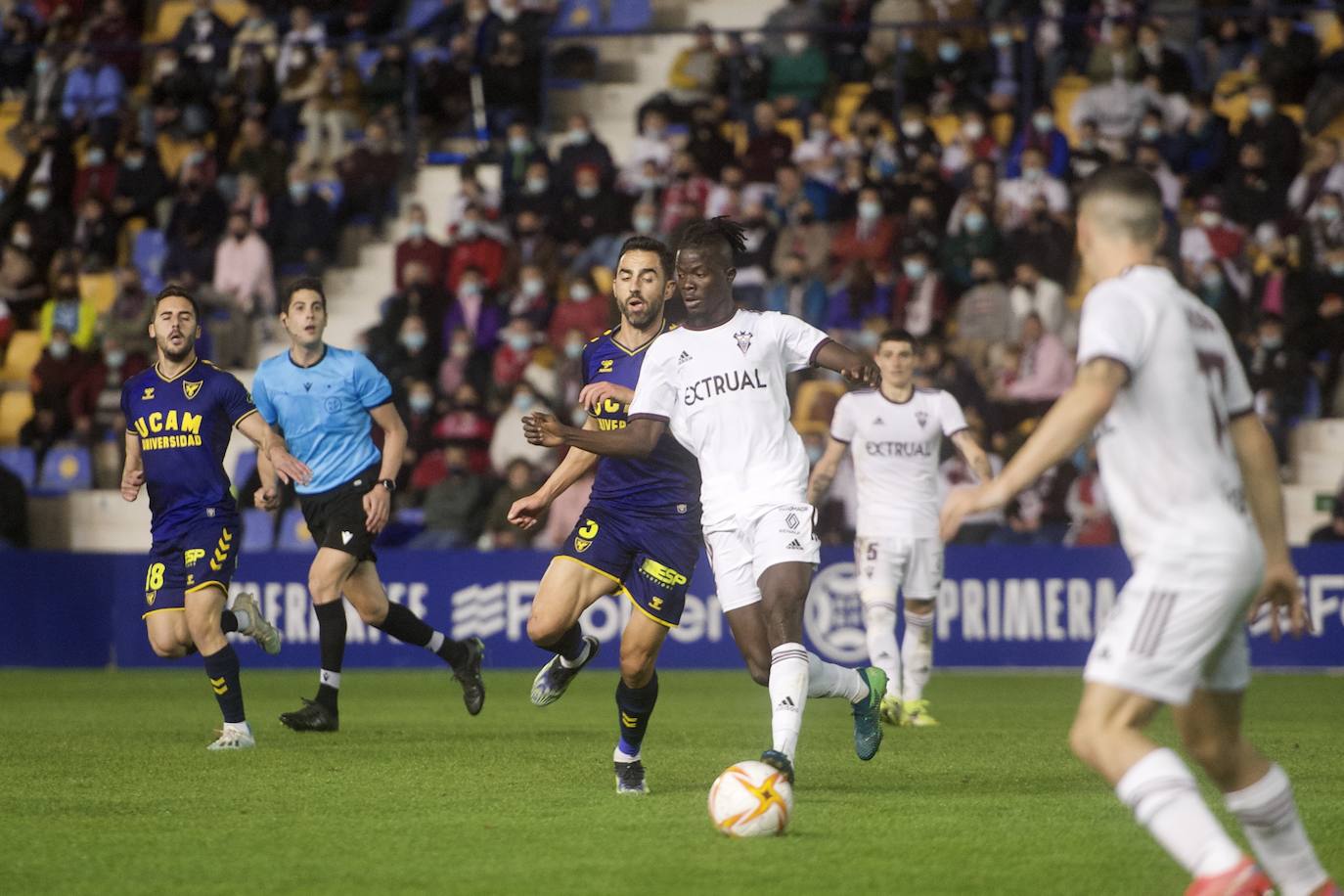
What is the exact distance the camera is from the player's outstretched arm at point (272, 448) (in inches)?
434

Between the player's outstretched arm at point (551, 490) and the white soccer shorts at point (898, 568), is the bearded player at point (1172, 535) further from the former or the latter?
the white soccer shorts at point (898, 568)

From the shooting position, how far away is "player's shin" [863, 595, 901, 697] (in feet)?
42.4

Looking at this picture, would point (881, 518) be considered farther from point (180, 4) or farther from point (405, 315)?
point (180, 4)

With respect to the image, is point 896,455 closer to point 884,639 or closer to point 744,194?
point 884,639

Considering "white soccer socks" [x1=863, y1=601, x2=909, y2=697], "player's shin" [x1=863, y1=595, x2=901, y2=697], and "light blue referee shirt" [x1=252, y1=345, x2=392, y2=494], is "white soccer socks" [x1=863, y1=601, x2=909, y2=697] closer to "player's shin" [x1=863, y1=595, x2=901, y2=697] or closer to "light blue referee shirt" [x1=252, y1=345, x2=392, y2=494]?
"player's shin" [x1=863, y1=595, x2=901, y2=697]

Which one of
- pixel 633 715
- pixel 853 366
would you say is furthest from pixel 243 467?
pixel 853 366

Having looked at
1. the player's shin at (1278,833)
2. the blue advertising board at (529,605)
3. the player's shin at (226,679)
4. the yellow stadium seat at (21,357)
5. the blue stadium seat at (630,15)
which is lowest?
the blue advertising board at (529,605)

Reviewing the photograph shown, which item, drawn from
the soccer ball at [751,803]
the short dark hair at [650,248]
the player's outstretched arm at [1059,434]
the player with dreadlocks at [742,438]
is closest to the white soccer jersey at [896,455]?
the short dark hair at [650,248]

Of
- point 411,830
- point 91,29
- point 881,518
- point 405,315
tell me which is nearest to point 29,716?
point 881,518

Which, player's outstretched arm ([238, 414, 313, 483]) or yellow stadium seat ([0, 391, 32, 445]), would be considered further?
yellow stadium seat ([0, 391, 32, 445])

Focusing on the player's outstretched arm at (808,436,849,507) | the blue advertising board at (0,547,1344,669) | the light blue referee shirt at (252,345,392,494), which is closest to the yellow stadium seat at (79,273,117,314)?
the blue advertising board at (0,547,1344,669)

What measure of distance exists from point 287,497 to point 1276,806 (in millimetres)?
16539

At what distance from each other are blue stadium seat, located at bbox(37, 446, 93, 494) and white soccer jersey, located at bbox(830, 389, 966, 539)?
12166 mm

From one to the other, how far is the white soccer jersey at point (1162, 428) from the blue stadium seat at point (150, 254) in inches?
824
